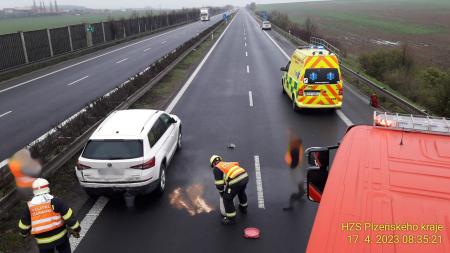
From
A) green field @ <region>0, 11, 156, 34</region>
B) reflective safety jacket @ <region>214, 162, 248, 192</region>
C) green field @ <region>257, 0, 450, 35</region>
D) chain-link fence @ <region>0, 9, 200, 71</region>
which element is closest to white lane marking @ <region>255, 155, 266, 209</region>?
reflective safety jacket @ <region>214, 162, 248, 192</region>

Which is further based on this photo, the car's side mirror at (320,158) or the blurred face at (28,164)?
the blurred face at (28,164)

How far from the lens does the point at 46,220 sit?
5.61 m

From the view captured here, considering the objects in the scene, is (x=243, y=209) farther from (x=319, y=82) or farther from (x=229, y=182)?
(x=319, y=82)

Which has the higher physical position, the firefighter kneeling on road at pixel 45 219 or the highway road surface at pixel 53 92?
the firefighter kneeling on road at pixel 45 219

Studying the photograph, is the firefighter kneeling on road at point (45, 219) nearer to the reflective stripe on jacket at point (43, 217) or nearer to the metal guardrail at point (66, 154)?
the reflective stripe on jacket at point (43, 217)

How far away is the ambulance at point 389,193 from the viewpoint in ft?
10.9

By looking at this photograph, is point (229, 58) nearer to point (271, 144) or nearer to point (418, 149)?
point (271, 144)

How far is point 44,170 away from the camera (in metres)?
8.74

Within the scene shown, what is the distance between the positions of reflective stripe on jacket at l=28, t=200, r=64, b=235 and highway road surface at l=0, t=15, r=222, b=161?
23.0 ft

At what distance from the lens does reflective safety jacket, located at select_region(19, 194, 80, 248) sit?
5.55m

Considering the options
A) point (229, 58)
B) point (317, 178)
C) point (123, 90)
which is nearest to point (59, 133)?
point (123, 90)

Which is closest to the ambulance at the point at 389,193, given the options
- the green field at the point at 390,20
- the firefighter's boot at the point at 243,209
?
the firefighter's boot at the point at 243,209

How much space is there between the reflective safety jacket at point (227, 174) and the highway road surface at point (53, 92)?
24.8ft

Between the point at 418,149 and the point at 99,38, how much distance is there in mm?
42213
